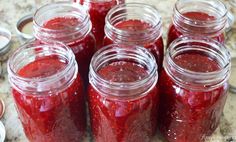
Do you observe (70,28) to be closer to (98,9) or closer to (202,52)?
(98,9)

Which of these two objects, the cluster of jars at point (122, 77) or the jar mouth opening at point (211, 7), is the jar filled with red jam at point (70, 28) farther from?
the jar mouth opening at point (211, 7)

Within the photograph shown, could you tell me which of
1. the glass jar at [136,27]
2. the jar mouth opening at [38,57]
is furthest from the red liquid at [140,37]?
the jar mouth opening at [38,57]

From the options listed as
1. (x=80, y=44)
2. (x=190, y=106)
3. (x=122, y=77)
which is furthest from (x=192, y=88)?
(x=80, y=44)

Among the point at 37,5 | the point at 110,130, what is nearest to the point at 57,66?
the point at 110,130

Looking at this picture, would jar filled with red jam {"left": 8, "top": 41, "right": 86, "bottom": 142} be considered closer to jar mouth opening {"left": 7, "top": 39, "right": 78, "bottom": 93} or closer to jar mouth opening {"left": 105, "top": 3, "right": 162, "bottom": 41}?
jar mouth opening {"left": 7, "top": 39, "right": 78, "bottom": 93}

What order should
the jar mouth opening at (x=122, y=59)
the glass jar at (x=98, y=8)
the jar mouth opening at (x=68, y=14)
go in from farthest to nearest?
the glass jar at (x=98, y=8)
the jar mouth opening at (x=68, y=14)
the jar mouth opening at (x=122, y=59)

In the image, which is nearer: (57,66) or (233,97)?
(57,66)

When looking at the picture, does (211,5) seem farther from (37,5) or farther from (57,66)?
(37,5)
